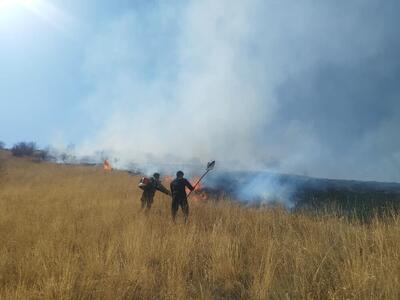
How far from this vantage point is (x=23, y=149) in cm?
5409

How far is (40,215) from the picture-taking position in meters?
10.2

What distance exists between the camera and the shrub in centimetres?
5256

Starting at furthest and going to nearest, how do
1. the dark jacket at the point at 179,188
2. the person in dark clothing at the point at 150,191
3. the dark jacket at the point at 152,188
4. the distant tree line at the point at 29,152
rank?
the distant tree line at the point at 29,152
the dark jacket at the point at 152,188
the person in dark clothing at the point at 150,191
the dark jacket at the point at 179,188

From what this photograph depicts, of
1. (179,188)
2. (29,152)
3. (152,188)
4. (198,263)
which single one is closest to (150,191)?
(152,188)

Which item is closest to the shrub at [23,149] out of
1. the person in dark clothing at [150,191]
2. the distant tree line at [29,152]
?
the distant tree line at [29,152]

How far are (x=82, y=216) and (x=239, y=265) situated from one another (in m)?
6.14

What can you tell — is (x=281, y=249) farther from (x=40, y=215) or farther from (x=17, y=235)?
(x=40, y=215)

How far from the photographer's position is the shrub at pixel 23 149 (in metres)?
52.6

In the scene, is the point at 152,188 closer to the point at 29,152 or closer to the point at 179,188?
the point at 179,188

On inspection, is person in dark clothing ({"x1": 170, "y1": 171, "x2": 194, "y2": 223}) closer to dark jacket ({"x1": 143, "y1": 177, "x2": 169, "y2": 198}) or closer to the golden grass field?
dark jacket ({"x1": 143, "y1": 177, "x2": 169, "y2": 198})

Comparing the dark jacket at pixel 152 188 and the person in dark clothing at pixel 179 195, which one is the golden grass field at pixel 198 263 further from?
the dark jacket at pixel 152 188

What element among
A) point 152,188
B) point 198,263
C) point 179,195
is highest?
point 152,188

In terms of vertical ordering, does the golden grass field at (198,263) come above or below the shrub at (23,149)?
below

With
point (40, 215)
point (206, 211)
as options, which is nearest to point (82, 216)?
point (40, 215)
